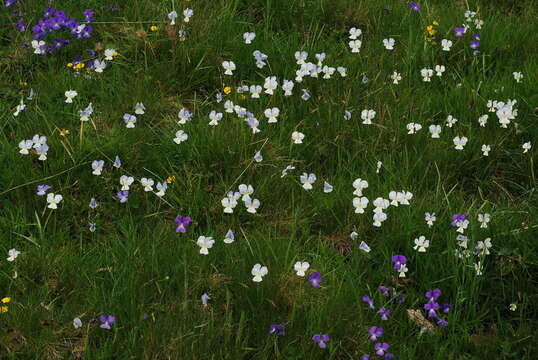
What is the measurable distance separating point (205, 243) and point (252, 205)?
39 cm

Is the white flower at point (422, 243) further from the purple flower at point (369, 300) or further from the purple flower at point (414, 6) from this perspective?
the purple flower at point (414, 6)

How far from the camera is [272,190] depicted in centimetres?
363

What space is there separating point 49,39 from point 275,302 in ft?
8.26

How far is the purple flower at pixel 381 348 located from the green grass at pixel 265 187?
0.22 ft

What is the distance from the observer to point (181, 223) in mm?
3346

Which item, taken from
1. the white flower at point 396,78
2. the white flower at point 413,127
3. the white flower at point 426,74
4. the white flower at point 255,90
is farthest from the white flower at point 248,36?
the white flower at point 413,127

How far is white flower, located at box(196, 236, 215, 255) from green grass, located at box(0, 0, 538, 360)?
39 mm

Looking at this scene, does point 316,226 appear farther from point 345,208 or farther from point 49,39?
point 49,39

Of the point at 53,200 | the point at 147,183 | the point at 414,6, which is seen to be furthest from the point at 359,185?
the point at 414,6


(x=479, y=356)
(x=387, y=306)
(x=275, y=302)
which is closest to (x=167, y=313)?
(x=275, y=302)

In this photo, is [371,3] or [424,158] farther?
[371,3]

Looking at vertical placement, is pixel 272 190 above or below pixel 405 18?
below

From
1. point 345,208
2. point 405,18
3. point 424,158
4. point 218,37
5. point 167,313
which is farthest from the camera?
point 405,18

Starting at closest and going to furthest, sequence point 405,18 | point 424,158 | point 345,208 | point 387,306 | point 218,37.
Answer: point 387,306, point 345,208, point 424,158, point 218,37, point 405,18
